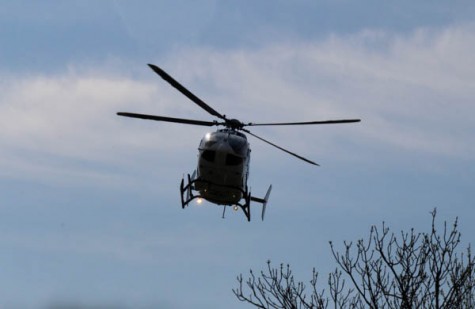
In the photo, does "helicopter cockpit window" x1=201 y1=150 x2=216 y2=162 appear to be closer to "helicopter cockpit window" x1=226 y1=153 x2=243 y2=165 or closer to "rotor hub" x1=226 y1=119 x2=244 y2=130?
"helicopter cockpit window" x1=226 y1=153 x2=243 y2=165

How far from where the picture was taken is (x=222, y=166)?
2638 cm

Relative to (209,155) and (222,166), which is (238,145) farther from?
(209,155)

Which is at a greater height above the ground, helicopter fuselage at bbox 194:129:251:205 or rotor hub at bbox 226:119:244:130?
rotor hub at bbox 226:119:244:130

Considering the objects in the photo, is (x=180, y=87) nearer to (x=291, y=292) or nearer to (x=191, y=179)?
(x=191, y=179)

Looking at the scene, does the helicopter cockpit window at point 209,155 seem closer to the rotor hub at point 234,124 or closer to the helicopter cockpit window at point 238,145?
the helicopter cockpit window at point 238,145

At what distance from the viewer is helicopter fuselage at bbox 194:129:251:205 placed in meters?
26.4

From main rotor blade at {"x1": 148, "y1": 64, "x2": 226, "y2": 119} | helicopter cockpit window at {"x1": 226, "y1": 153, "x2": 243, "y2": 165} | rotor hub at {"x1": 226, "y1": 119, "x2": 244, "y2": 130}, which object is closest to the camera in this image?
main rotor blade at {"x1": 148, "y1": 64, "x2": 226, "y2": 119}

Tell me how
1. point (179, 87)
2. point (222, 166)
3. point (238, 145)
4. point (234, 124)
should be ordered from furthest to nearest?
point (234, 124) < point (238, 145) < point (222, 166) < point (179, 87)

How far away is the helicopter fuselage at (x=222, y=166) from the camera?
86.6ft

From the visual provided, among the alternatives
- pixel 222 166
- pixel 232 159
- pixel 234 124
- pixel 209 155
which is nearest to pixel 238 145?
pixel 232 159

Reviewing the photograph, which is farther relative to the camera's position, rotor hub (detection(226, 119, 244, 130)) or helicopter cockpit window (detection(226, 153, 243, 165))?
rotor hub (detection(226, 119, 244, 130))

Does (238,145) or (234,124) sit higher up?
(234,124)

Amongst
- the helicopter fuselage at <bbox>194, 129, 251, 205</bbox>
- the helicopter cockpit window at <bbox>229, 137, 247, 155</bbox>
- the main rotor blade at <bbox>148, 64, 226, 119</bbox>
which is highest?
the main rotor blade at <bbox>148, 64, 226, 119</bbox>

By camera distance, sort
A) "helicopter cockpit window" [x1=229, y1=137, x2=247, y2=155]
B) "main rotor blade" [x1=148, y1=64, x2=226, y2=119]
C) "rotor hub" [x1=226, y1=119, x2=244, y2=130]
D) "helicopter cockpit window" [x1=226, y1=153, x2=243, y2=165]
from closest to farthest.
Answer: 1. "main rotor blade" [x1=148, y1=64, x2=226, y2=119]
2. "helicopter cockpit window" [x1=226, y1=153, x2=243, y2=165]
3. "helicopter cockpit window" [x1=229, y1=137, x2=247, y2=155]
4. "rotor hub" [x1=226, y1=119, x2=244, y2=130]
